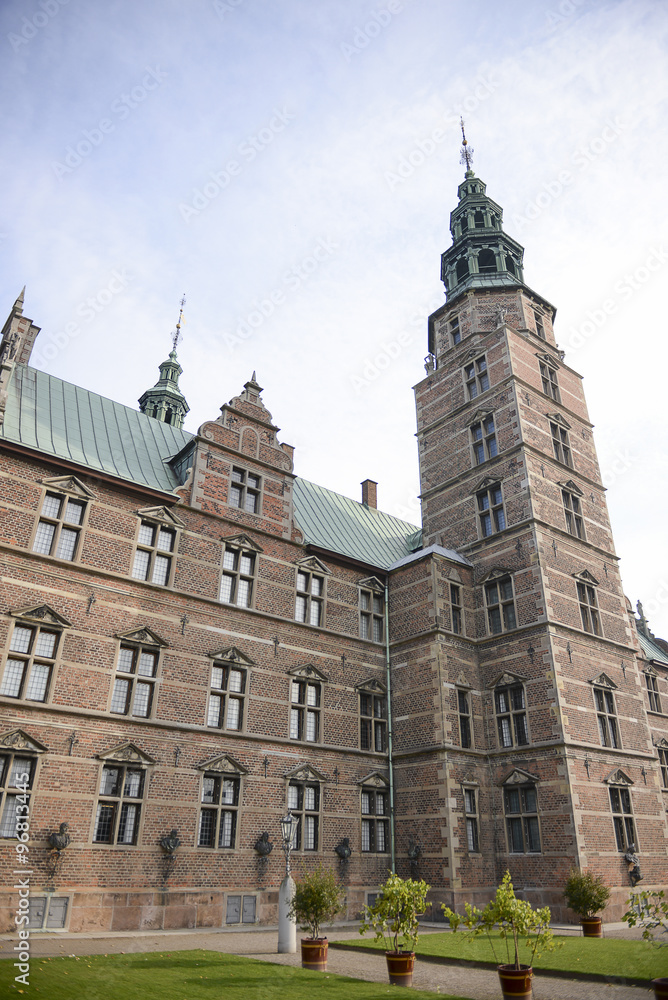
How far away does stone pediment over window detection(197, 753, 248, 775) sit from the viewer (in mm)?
17688

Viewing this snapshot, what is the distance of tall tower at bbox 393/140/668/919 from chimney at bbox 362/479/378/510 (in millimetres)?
4138

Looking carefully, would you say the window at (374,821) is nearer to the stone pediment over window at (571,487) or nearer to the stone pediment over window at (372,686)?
the stone pediment over window at (372,686)

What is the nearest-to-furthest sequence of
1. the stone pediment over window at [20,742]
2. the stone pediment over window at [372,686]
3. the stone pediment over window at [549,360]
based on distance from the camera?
the stone pediment over window at [20,742], the stone pediment over window at [372,686], the stone pediment over window at [549,360]

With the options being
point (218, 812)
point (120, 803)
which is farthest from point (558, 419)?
point (120, 803)

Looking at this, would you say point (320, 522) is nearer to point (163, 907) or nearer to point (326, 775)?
point (326, 775)

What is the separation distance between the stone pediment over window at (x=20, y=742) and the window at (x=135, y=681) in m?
2.00

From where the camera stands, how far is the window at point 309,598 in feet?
72.5

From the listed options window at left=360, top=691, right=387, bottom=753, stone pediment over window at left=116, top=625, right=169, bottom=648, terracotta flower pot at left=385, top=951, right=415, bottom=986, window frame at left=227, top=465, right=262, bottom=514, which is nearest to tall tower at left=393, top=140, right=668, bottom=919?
window at left=360, top=691, right=387, bottom=753

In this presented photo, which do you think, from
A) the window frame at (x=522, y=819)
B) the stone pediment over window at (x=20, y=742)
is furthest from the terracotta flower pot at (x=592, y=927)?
the stone pediment over window at (x=20, y=742)

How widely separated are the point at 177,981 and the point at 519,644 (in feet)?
50.0

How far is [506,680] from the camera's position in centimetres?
2180

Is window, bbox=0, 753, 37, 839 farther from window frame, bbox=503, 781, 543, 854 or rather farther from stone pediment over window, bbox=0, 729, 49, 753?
window frame, bbox=503, 781, 543, 854

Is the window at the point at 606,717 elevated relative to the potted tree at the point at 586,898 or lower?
elevated

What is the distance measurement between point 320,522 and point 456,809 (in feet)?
36.2
